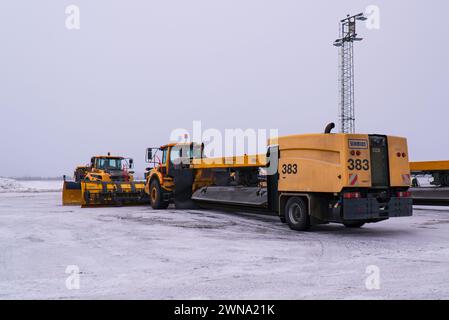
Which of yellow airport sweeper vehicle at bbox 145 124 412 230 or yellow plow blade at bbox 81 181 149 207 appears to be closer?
yellow airport sweeper vehicle at bbox 145 124 412 230

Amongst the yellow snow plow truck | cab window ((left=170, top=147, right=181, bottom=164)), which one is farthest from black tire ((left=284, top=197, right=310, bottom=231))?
the yellow snow plow truck

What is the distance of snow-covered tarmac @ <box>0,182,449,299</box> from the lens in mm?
5297

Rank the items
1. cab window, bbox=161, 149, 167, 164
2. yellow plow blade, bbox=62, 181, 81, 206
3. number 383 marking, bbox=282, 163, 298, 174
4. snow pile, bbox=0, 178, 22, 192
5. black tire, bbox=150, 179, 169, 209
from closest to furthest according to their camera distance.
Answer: number 383 marking, bbox=282, 163, 298, 174, black tire, bbox=150, 179, 169, 209, cab window, bbox=161, 149, 167, 164, yellow plow blade, bbox=62, 181, 81, 206, snow pile, bbox=0, 178, 22, 192

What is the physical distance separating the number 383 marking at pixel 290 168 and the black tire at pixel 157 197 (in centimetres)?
717

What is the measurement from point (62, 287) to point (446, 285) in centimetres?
469

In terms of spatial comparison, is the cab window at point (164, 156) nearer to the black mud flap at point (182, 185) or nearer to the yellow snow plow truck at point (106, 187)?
the black mud flap at point (182, 185)

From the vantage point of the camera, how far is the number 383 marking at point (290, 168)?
10.7m

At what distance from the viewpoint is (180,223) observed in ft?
40.3

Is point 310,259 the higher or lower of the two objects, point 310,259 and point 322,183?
the lower

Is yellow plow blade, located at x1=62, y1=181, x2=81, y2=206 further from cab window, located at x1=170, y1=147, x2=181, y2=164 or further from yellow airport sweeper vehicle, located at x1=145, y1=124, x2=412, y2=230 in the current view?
yellow airport sweeper vehicle, located at x1=145, y1=124, x2=412, y2=230

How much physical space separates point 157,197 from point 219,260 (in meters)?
10.4

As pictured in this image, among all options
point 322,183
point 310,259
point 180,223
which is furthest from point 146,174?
point 310,259
